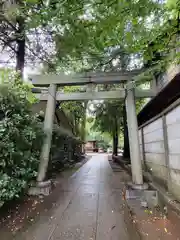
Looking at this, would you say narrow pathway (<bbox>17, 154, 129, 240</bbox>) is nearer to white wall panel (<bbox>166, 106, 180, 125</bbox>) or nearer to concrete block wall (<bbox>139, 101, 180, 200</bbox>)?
concrete block wall (<bbox>139, 101, 180, 200</bbox>)

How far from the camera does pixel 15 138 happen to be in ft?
9.54

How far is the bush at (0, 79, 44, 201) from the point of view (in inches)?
101

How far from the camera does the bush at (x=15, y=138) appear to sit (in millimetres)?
2570

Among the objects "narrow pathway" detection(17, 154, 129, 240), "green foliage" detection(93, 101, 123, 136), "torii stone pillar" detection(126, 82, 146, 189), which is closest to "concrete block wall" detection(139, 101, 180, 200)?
"torii stone pillar" detection(126, 82, 146, 189)

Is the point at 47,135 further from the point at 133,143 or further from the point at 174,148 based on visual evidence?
the point at 174,148

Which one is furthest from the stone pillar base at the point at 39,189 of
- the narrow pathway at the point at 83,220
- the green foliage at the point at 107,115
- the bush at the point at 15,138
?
the green foliage at the point at 107,115

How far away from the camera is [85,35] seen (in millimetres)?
1915

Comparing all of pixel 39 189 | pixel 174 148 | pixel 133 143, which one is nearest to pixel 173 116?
pixel 174 148

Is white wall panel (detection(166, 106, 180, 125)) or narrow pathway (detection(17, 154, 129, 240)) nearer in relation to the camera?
narrow pathway (detection(17, 154, 129, 240))

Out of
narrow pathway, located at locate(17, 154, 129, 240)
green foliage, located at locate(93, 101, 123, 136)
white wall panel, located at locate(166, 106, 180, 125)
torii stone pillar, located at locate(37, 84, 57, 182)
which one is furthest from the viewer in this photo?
green foliage, located at locate(93, 101, 123, 136)

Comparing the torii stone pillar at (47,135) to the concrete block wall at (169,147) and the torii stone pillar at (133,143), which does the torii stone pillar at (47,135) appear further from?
the concrete block wall at (169,147)

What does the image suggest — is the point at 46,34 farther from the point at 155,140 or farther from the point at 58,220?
the point at 58,220

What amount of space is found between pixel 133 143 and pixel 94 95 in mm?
1591

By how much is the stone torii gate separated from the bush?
0.60 metres
